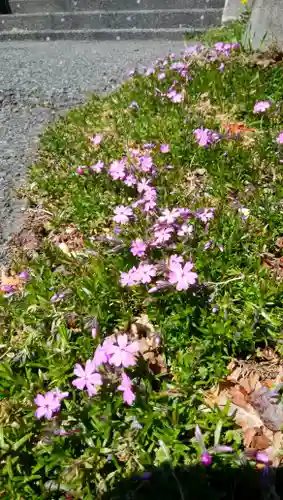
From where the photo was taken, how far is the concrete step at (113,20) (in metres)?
8.70

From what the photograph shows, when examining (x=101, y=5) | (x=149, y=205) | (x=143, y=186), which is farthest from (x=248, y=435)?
(x=101, y=5)

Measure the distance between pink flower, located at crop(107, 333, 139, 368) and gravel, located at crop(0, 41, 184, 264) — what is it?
145cm

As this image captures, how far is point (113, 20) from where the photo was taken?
9.64 metres

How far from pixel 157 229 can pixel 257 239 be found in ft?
1.97

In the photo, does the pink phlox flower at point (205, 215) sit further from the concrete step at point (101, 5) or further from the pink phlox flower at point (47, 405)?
the concrete step at point (101, 5)

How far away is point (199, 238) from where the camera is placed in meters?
2.55

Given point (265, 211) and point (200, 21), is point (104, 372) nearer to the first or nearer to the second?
point (265, 211)

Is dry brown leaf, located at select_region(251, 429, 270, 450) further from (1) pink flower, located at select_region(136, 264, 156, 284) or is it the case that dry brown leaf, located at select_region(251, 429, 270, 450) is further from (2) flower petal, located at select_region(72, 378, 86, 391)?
(1) pink flower, located at select_region(136, 264, 156, 284)

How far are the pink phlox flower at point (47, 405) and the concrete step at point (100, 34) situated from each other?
26.9 feet

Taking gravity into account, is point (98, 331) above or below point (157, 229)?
below

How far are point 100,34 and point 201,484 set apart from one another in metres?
9.87

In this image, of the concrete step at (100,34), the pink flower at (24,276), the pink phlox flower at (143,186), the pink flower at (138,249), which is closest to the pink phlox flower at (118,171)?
the pink phlox flower at (143,186)

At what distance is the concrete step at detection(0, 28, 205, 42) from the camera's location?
8.70 metres

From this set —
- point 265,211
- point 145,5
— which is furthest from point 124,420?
point 145,5
